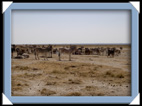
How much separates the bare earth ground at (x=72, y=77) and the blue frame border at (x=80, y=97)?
0.35 feet

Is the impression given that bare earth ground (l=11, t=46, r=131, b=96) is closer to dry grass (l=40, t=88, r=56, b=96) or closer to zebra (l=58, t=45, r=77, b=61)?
dry grass (l=40, t=88, r=56, b=96)

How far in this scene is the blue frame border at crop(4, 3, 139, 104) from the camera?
15336mm

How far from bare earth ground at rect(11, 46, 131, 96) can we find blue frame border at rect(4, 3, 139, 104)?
4.2 inches

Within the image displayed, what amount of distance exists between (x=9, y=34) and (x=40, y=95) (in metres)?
1.59

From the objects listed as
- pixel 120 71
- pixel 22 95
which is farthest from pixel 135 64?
pixel 22 95

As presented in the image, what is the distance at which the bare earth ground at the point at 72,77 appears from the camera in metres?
15.4

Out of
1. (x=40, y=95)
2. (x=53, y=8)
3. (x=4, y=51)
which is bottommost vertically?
(x=40, y=95)

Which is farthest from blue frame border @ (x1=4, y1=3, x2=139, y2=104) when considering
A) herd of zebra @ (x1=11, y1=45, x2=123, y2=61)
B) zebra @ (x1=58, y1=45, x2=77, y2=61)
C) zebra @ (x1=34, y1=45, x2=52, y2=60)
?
zebra @ (x1=58, y1=45, x2=77, y2=61)

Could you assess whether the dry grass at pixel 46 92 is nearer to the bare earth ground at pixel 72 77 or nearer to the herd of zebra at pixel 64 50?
the bare earth ground at pixel 72 77

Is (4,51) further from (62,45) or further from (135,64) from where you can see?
(135,64)

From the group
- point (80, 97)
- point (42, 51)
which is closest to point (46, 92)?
point (80, 97)

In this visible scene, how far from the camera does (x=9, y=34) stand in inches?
606

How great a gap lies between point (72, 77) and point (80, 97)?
50 cm

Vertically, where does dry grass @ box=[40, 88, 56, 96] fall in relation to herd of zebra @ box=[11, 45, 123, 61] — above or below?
below
